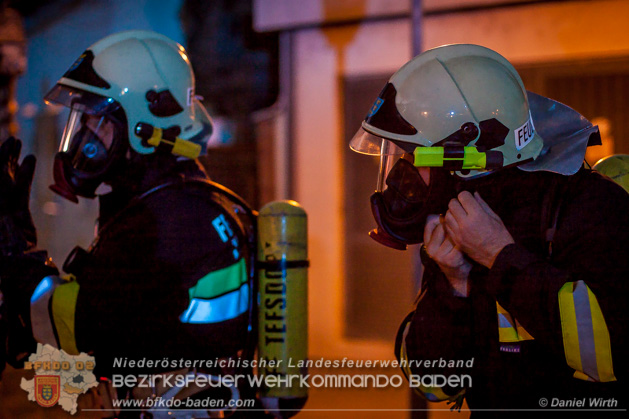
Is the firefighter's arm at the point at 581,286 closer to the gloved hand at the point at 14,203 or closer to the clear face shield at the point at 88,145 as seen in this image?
the clear face shield at the point at 88,145

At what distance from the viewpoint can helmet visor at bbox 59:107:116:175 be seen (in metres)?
2.11

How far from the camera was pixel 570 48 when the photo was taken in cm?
487

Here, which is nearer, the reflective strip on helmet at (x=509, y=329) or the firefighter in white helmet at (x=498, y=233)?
the firefighter in white helmet at (x=498, y=233)

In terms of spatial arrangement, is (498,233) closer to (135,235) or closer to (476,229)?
(476,229)

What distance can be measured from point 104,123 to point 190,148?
37 cm

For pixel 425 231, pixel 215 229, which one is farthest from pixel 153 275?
pixel 425 231

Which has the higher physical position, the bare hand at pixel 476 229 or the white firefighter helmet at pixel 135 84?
the white firefighter helmet at pixel 135 84

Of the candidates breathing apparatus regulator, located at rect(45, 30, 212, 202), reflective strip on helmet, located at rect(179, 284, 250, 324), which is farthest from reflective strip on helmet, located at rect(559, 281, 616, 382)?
breathing apparatus regulator, located at rect(45, 30, 212, 202)

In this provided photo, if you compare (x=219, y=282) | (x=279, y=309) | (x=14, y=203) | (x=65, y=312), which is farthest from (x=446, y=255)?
(x=14, y=203)

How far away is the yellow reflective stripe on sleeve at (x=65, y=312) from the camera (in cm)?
188

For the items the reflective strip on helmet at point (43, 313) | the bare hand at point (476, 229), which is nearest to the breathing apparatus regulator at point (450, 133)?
the bare hand at point (476, 229)

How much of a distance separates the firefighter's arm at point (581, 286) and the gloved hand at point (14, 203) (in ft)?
6.05

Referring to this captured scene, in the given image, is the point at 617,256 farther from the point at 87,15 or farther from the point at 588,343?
the point at 87,15

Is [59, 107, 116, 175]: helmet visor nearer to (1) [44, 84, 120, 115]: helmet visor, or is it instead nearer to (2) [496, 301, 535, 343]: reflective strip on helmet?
(1) [44, 84, 120, 115]: helmet visor
